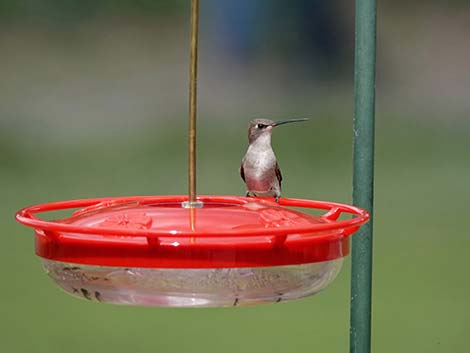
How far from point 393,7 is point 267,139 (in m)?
8.47

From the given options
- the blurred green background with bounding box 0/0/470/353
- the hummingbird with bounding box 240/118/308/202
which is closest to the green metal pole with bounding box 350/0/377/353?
the hummingbird with bounding box 240/118/308/202

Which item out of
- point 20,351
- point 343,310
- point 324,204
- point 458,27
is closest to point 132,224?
point 324,204

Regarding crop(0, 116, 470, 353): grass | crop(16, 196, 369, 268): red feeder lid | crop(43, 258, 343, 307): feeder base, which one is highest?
crop(16, 196, 369, 268): red feeder lid

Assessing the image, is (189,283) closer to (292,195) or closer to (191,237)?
(191,237)

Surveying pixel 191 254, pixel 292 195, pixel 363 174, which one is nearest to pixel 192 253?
pixel 191 254

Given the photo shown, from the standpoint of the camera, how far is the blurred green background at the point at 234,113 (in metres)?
8.79

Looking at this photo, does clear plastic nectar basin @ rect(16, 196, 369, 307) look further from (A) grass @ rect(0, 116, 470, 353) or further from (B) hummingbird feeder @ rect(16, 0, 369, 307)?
(A) grass @ rect(0, 116, 470, 353)

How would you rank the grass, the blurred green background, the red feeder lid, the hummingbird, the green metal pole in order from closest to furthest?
the red feeder lid, the green metal pole, the hummingbird, the grass, the blurred green background

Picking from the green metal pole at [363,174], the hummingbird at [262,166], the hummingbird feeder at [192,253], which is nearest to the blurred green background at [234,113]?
the hummingbird at [262,166]

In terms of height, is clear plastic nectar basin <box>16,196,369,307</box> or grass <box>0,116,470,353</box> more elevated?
clear plastic nectar basin <box>16,196,369,307</box>

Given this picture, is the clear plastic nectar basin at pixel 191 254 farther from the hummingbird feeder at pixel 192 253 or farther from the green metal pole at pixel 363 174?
the green metal pole at pixel 363 174

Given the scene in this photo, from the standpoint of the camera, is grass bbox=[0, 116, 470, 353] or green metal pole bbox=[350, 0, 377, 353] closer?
green metal pole bbox=[350, 0, 377, 353]

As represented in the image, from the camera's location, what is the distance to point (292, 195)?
28.0 ft

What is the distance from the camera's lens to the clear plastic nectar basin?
3.78ft
